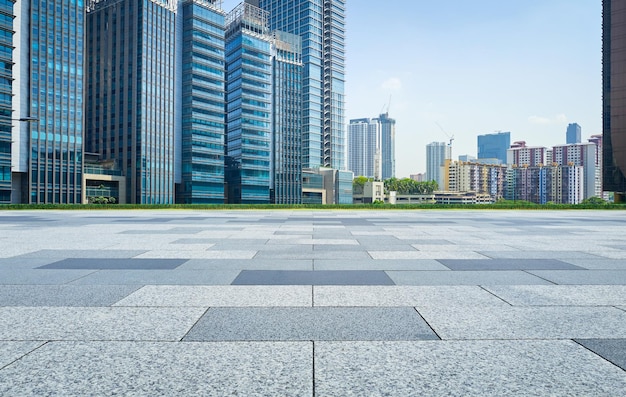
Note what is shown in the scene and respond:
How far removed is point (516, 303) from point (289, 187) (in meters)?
132

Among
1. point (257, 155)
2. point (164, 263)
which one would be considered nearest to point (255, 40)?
point (257, 155)

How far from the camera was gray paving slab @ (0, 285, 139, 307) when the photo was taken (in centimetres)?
585

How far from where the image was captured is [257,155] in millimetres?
124500

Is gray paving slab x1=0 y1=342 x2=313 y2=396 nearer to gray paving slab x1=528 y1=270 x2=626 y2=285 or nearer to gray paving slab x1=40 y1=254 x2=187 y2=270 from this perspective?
gray paving slab x1=40 y1=254 x2=187 y2=270

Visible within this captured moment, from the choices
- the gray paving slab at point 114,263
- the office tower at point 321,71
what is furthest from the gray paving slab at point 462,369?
the office tower at point 321,71

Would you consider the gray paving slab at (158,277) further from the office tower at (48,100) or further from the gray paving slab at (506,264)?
the office tower at (48,100)

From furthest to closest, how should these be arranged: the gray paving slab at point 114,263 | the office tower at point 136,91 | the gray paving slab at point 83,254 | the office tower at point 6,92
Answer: the office tower at point 136,91, the office tower at point 6,92, the gray paving slab at point 83,254, the gray paving slab at point 114,263

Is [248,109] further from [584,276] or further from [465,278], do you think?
[584,276]

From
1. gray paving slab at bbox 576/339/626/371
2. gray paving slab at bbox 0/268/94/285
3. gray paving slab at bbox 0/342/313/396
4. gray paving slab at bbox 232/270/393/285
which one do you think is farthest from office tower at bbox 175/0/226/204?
gray paving slab at bbox 576/339/626/371

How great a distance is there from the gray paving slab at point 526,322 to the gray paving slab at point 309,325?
0.32 m

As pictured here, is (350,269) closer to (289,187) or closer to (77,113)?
(77,113)

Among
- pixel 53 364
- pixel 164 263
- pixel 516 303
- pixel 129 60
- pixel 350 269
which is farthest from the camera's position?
pixel 129 60

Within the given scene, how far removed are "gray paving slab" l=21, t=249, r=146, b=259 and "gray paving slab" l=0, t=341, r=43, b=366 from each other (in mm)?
6461

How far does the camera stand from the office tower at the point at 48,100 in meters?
86.7
